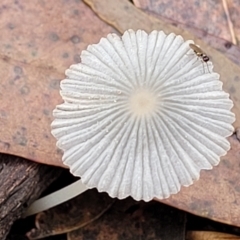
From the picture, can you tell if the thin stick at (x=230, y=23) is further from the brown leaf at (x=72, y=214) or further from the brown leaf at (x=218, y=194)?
the brown leaf at (x=72, y=214)

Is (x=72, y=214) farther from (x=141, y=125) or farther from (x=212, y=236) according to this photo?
(x=141, y=125)

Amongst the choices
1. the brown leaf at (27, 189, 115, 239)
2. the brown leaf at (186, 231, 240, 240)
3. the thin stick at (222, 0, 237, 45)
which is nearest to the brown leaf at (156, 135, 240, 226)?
the brown leaf at (186, 231, 240, 240)

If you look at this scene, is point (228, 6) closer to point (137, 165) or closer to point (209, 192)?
point (209, 192)

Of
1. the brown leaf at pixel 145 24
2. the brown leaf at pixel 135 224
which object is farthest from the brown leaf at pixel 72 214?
the brown leaf at pixel 145 24

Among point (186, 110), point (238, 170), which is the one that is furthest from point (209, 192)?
point (186, 110)

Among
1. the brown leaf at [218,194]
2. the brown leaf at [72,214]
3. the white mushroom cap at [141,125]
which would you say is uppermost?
the white mushroom cap at [141,125]

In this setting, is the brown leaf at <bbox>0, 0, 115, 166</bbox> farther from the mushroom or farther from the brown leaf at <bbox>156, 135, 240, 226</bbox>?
the brown leaf at <bbox>156, 135, 240, 226</bbox>

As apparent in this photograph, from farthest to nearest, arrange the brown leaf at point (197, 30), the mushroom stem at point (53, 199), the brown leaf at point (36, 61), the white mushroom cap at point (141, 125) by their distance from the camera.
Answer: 1. the brown leaf at point (197, 30)
2. the mushroom stem at point (53, 199)
3. the brown leaf at point (36, 61)
4. the white mushroom cap at point (141, 125)
